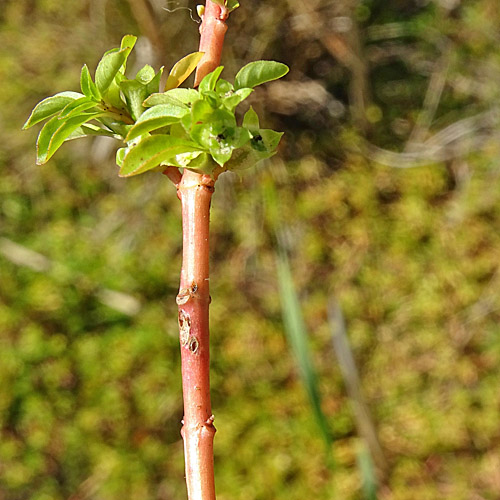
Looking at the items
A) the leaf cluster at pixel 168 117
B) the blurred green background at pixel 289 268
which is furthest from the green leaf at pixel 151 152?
the blurred green background at pixel 289 268

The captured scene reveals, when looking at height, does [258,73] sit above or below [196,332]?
above

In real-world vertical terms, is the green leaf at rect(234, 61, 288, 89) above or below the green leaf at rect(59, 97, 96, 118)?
above

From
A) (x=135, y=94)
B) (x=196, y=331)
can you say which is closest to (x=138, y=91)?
(x=135, y=94)

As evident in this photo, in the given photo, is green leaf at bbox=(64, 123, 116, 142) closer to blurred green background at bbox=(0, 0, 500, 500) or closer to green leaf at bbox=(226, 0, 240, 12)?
green leaf at bbox=(226, 0, 240, 12)

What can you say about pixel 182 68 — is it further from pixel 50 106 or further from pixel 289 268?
pixel 289 268

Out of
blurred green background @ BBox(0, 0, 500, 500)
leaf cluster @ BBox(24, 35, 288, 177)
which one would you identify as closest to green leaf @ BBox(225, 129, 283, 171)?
leaf cluster @ BBox(24, 35, 288, 177)

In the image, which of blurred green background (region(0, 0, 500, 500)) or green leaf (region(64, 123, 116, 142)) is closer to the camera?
green leaf (region(64, 123, 116, 142))

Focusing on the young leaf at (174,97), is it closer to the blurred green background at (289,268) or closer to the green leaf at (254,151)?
the green leaf at (254,151)
